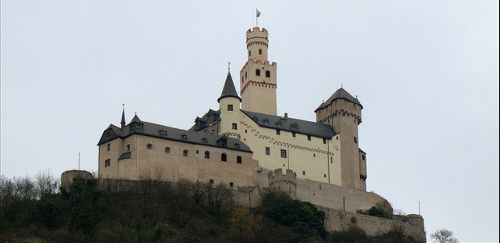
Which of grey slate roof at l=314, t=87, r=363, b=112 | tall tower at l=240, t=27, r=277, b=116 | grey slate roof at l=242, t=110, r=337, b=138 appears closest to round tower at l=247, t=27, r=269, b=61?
tall tower at l=240, t=27, r=277, b=116

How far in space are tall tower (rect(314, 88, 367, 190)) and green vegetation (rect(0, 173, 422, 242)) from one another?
928 cm

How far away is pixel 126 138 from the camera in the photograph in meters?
78.6

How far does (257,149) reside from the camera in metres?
84.3

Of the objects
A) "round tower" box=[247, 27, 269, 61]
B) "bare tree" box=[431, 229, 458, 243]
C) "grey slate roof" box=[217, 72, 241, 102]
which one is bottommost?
"bare tree" box=[431, 229, 458, 243]

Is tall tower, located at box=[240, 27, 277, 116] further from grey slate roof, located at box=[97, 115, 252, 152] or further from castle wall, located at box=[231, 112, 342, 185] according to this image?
grey slate roof, located at box=[97, 115, 252, 152]

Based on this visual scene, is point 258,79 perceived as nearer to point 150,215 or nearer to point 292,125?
point 292,125

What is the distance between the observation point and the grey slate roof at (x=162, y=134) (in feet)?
258

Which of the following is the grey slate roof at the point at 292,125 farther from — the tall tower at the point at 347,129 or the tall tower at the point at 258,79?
the tall tower at the point at 258,79

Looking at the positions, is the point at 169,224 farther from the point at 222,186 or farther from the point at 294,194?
the point at 294,194

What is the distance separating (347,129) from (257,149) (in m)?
10.1

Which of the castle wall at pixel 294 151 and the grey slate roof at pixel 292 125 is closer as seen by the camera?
the castle wall at pixel 294 151

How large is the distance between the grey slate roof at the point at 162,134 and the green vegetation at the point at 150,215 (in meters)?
4.51

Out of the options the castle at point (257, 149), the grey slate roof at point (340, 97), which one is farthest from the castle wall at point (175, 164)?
the grey slate roof at point (340, 97)

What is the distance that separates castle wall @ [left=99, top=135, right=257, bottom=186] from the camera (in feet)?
252
